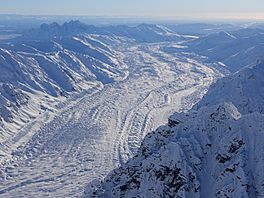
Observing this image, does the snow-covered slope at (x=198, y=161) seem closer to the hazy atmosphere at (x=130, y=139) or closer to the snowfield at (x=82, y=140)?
the hazy atmosphere at (x=130, y=139)

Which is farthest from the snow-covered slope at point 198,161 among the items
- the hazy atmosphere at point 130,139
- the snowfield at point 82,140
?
the snowfield at point 82,140

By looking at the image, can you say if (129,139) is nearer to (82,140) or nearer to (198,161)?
(82,140)

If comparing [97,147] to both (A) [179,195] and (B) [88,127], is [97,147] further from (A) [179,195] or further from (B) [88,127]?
(A) [179,195]

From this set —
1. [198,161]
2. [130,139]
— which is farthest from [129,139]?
[198,161]

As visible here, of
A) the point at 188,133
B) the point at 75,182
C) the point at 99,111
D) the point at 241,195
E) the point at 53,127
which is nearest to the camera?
the point at 241,195

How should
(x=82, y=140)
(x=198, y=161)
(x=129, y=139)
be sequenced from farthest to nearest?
(x=82, y=140) < (x=129, y=139) < (x=198, y=161)

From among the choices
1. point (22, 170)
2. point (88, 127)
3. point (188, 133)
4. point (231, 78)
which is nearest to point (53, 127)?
point (88, 127)
